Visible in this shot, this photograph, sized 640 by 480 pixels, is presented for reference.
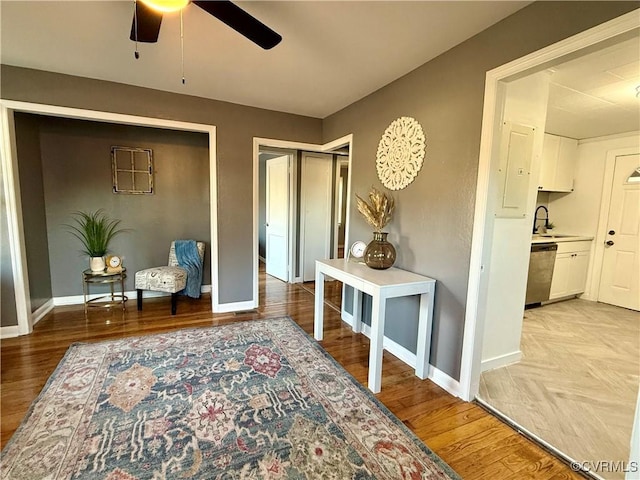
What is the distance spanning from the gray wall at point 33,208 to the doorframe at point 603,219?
7140 millimetres

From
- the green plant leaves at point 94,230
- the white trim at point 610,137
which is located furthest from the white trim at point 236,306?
the white trim at point 610,137

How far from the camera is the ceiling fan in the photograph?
1340 millimetres

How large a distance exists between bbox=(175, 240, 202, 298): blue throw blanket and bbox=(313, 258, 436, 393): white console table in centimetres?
193

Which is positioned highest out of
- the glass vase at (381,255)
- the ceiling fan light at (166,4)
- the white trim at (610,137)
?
the white trim at (610,137)

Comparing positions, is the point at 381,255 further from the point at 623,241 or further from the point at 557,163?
the point at 623,241

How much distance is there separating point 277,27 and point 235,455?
8.20ft

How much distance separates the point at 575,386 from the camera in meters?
2.19

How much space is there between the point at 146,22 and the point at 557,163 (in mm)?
5192

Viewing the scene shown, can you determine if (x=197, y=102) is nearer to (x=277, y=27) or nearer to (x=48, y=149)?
(x=277, y=27)

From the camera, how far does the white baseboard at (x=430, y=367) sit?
6.85 ft

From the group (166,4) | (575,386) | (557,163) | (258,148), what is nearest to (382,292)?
(575,386)

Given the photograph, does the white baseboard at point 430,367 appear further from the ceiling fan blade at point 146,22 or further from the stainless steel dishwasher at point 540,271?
the ceiling fan blade at point 146,22

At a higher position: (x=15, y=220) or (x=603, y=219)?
(x=603, y=219)

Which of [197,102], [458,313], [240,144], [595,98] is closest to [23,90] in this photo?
[197,102]
